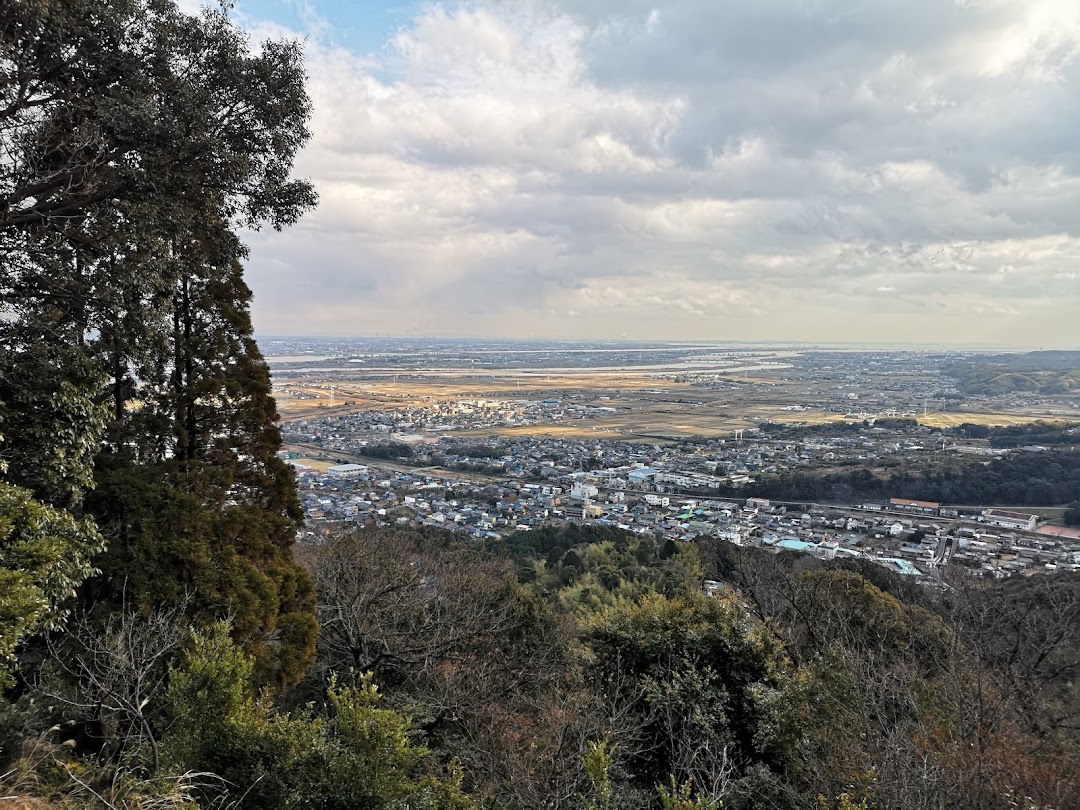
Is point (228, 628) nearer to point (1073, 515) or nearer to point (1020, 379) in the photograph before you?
point (1073, 515)

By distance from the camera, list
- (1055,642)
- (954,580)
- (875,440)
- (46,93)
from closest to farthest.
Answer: (46,93) → (1055,642) → (954,580) → (875,440)

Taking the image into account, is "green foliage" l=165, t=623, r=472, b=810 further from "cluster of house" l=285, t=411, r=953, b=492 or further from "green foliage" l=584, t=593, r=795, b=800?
"cluster of house" l=285, t=411, r=953, b=492

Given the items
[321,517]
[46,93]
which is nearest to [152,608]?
[46,93]

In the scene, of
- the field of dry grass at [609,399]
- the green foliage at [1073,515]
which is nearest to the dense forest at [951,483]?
the green foliage at [1073,515]

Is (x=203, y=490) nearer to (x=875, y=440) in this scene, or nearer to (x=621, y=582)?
(x=621, y=582)

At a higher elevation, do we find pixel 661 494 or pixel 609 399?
pixel 609 399

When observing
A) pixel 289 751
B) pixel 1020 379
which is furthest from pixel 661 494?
pixel 1020 379
